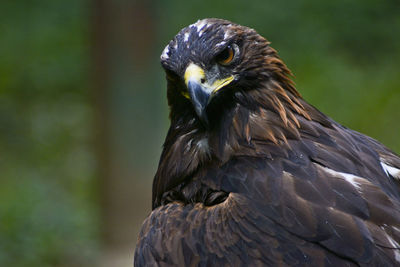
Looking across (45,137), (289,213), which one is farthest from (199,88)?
(45,137)

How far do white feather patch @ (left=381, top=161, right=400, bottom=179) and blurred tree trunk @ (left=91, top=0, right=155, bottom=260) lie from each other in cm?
241

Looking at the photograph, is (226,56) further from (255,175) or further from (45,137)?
(45,137)

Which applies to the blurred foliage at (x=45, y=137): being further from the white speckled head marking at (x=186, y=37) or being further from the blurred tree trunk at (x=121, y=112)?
the white speckled head marking at (x=186, y=37)

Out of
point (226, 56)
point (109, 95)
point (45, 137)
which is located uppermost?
point (226, 56)

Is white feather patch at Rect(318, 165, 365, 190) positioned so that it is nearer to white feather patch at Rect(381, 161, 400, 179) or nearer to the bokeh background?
white feather patch at Rect(381, 161, 400, 179)

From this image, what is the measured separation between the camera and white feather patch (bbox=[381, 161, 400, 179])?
3256mm

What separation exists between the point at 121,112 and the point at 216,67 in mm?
2374

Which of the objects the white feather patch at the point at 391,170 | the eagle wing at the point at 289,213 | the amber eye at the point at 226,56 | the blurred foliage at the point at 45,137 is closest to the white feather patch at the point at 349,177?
the eagle wing at the point at 289,213

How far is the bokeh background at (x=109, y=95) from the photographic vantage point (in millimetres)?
5391

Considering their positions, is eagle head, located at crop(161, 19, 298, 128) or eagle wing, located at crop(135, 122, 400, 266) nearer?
eagle wing, located at crop(135, 122, 400, 266)

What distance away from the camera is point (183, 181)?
335 cm

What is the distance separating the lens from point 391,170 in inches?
129

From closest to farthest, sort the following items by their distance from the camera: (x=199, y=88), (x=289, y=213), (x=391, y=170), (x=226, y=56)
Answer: (x=289, y=213) < (x=199, y=88) < (x=226, y=56) < (x=391, y=170)

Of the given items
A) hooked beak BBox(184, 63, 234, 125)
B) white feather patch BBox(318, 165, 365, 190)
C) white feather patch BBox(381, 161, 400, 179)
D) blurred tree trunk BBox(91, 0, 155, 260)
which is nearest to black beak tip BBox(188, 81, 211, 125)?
hooked beak BBox(184, 63, 234, 125)
